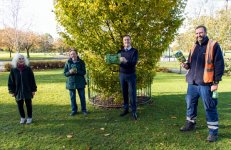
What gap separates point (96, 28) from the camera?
7.30 meters

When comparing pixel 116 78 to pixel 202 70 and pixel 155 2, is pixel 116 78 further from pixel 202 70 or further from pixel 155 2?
pixel 202 70

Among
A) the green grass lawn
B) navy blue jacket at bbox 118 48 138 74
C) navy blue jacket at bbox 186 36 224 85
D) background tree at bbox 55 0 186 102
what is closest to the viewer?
navy blue jacket at bbox 186 36 224 85

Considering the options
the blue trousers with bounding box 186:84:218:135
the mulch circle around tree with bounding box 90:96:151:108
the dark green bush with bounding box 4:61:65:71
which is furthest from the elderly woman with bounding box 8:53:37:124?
the dark green bush with bounding box 4:61:65:71

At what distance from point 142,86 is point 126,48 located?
2.15 meters

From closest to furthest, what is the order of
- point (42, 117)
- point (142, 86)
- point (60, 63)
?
point (42, 117) < point (142, 86) < point (60, 63)

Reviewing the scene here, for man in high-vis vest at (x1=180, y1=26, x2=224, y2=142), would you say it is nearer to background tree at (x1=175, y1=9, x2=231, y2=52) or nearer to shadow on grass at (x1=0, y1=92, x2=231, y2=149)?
shadow on grass at (x1=0, y1=92, x2=231, y2=149)

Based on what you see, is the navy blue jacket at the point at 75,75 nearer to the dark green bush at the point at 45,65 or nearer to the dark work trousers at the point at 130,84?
the dark work trousers at the point at 130,84

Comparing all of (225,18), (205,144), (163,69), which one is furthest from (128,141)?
(225,18)

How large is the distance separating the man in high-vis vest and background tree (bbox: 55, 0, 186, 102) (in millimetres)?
2325

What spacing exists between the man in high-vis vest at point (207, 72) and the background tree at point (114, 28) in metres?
2.32

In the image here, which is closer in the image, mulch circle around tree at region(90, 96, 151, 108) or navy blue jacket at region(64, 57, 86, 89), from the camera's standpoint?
navy blue jacket at region(64, 57, 86, 89)

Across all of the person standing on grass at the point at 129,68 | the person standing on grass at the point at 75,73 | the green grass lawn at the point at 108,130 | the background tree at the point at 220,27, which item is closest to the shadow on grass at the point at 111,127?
the green grass lawn at the point at 108,130

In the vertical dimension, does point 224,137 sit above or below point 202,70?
below

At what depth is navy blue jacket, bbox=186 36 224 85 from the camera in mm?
4625
